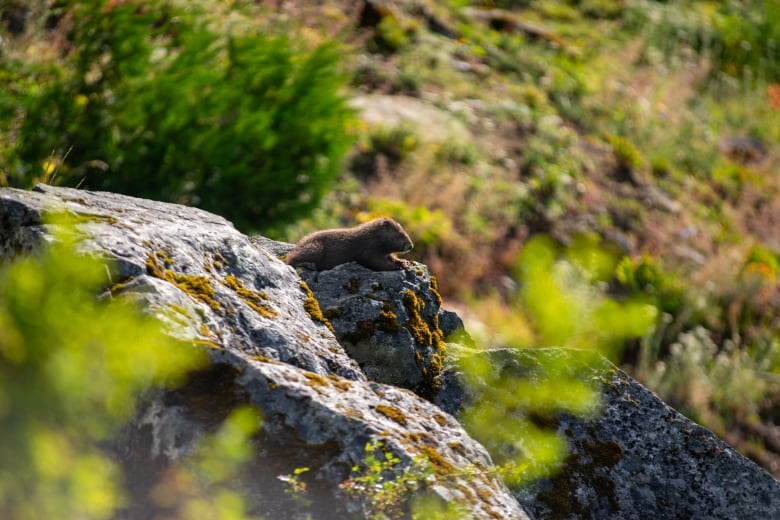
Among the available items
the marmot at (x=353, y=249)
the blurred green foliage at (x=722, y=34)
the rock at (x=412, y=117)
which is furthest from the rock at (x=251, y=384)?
the blurred green foliage at (x=722, y=34)

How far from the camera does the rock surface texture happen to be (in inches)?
102

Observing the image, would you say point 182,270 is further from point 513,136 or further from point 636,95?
point 636,95

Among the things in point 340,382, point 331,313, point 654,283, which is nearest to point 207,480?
point 340,382

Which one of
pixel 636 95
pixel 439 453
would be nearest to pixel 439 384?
pixel 439 453

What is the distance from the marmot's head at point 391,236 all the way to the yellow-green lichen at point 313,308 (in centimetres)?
90

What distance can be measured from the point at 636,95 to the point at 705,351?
724cm

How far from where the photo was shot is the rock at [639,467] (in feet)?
11.9

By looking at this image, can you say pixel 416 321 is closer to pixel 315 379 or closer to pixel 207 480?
pixel 315 379

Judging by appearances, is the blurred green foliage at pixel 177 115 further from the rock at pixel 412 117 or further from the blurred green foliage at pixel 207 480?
the blurred green foliage at pixel 207 480

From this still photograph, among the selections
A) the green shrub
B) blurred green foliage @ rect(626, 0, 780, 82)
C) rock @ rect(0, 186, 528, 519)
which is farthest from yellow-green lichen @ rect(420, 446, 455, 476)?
blurred green foliage @ rect(626, 0, 780, 82)

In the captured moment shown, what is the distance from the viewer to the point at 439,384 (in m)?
3.86

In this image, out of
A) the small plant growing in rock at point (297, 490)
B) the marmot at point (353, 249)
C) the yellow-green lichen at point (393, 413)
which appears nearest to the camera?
the small plant growing in rock at point (297, 490)

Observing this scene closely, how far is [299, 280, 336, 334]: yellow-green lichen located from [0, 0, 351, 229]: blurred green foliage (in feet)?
10.5

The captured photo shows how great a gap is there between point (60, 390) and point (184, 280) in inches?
45.2
